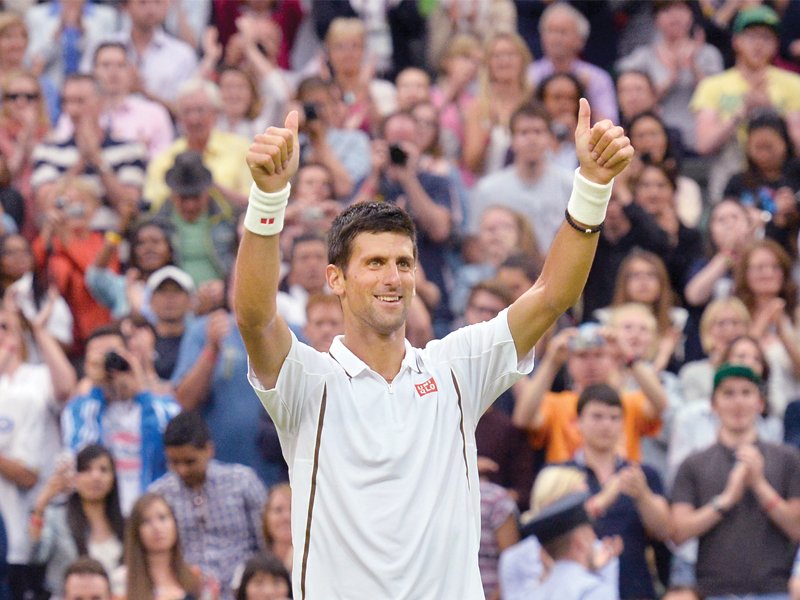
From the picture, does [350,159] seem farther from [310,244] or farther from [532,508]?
[532,508]

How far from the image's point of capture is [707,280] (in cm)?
Result: 1205

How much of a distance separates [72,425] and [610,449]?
304 cm

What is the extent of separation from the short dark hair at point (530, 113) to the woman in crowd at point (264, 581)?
14.5 feet

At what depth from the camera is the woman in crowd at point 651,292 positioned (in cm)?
1158

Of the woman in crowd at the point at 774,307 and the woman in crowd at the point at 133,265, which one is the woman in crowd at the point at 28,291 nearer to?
the woman in crowd at the point at 133,265

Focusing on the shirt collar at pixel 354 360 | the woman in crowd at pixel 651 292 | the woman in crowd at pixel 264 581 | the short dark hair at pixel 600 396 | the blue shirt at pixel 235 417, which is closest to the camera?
the shirt collar at pixel 354 360

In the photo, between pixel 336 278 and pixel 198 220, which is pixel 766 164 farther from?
pixel 336 278

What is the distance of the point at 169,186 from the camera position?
40.1 feet

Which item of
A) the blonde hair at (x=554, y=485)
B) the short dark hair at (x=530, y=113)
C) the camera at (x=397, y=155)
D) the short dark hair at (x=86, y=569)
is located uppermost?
the short dark hair at (x=530, y=113)

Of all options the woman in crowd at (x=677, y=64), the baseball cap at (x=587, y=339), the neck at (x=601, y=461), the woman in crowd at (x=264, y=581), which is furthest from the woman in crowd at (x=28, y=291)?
the woman in crowd at (x=677, y=64)

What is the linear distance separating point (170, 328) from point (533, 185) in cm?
290

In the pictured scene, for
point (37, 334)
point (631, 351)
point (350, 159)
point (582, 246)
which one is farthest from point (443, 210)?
point (582, 246)

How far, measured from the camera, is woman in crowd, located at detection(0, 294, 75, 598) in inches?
413

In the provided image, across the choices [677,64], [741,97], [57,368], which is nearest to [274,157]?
[57,368]
